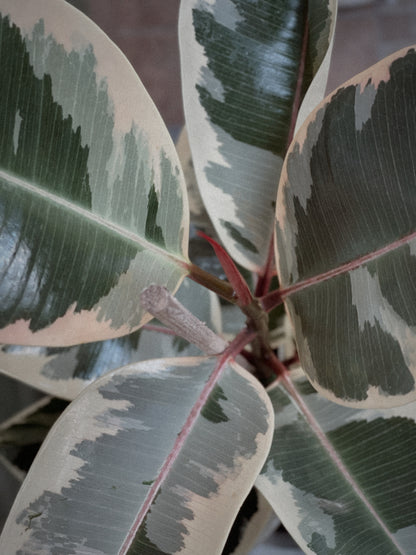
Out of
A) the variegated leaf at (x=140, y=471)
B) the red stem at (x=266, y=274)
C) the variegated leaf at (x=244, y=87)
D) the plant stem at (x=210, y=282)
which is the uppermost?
the variegated leaf at (x=244, y=87)

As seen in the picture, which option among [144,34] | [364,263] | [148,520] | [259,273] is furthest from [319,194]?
[144,34]

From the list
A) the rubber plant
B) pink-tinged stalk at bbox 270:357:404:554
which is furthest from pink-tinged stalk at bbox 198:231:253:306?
pink-tinged stalk at bbox 270:357:404:554

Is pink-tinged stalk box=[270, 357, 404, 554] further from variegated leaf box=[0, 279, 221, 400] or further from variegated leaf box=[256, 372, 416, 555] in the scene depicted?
variegated leaf box=[0, 279, 221, 400]

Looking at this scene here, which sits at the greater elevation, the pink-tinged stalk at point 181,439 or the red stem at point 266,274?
the red stem at point 266,274

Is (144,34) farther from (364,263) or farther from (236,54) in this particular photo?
(364,263)

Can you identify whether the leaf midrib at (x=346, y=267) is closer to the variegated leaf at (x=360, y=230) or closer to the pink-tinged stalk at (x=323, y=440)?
the variegated leaf at (x=360, y=230)

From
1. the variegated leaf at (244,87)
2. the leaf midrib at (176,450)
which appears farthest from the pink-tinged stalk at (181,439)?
the variegated leaf at (244,87)

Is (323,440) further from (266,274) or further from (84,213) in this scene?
(84,213)
